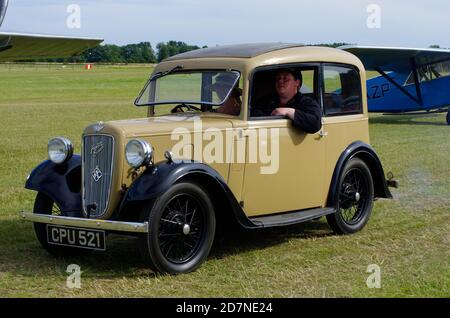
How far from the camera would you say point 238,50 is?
595 cm

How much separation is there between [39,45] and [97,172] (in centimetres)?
1676

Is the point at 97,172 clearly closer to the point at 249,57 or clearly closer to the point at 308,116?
the point at 249,57

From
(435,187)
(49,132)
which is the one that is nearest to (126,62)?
(49,132)

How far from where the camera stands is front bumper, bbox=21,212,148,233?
183 inches

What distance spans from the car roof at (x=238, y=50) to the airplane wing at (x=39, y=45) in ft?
43.3

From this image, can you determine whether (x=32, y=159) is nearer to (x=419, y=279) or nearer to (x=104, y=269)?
(x=104, y=269)

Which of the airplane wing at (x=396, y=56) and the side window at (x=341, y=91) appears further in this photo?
the airplane wing at (x=396, y=56)

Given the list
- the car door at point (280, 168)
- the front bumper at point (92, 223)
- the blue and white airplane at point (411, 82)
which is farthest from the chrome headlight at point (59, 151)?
the blue and white airplane at point (411, 82)

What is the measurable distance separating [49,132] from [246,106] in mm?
11767

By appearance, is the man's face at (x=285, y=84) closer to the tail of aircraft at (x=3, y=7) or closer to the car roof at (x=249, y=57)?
the car roof at (x=249, y=57)

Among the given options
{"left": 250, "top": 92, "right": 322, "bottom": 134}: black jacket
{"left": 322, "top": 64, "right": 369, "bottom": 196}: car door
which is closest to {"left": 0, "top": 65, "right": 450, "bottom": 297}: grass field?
{"left": 322, "top": 64, "right": 369, "bottom": 196}: car door

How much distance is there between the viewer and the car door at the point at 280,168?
18.2ft

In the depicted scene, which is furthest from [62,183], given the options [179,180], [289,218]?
[289,218]

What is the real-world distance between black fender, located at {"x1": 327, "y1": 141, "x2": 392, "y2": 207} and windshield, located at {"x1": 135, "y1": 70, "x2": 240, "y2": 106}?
1.39 metres
